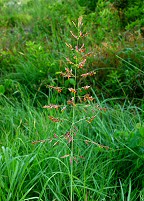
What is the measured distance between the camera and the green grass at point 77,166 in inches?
96.2

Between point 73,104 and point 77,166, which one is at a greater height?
point 73,104

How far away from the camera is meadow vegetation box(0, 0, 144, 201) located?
2471mm

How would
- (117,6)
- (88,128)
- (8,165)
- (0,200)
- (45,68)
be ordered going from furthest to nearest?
(117,6) < (45,68) < (88,128) < (8,165) < (0,200)

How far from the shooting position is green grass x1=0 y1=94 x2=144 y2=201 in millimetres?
2443

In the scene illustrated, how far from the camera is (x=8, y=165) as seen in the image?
247cm

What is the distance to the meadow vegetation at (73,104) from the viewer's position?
2471 mm

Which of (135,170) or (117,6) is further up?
(117,6)

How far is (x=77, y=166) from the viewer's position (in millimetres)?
2746

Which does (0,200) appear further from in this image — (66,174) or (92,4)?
(92,4)

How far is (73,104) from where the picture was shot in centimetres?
200

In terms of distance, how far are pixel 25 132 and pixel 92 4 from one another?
3.27 metres

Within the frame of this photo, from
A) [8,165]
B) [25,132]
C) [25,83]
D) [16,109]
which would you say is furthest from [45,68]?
[8,165]

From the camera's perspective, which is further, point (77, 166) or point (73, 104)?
point (77, 166)

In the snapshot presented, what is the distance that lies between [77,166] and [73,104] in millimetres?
858
